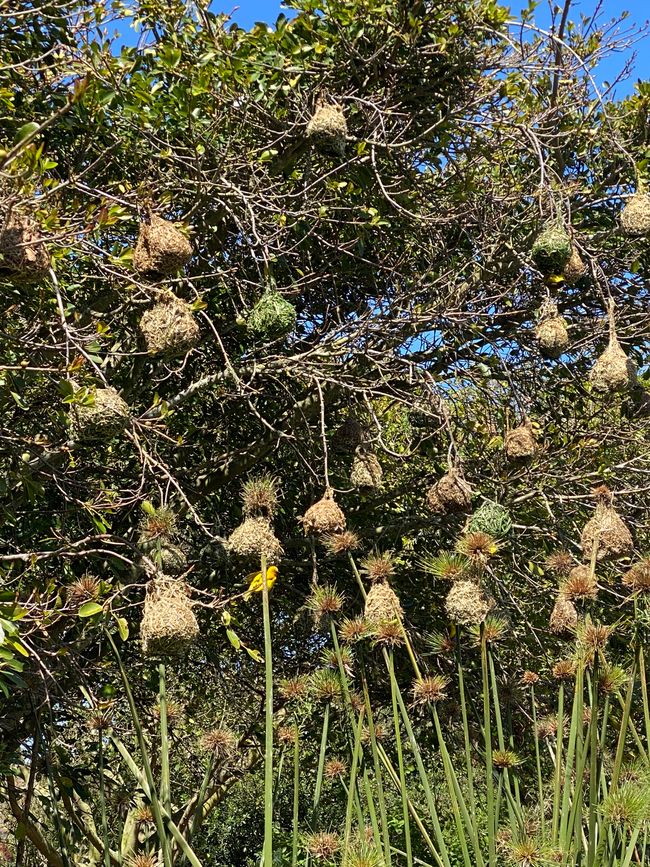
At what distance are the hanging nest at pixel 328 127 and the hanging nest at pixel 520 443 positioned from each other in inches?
49.7

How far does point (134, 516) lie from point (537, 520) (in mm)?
2038

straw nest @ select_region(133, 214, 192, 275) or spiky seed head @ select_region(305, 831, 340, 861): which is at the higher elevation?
straw nest @ select_region(133, 214, 192, 275)

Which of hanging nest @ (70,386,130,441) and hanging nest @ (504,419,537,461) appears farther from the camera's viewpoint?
hanging nest @ (504,419,537,461)

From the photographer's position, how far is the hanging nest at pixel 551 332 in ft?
11.2

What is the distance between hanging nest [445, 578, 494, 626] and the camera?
2514 mm

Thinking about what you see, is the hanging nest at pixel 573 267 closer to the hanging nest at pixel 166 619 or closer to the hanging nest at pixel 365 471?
the hanging nest at pixel 365 471

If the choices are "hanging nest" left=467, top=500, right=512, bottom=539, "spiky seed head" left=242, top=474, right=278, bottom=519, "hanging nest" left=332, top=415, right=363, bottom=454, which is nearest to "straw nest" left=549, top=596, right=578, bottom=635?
"hanging nest" left=467, top=500, right=512, bottom=539

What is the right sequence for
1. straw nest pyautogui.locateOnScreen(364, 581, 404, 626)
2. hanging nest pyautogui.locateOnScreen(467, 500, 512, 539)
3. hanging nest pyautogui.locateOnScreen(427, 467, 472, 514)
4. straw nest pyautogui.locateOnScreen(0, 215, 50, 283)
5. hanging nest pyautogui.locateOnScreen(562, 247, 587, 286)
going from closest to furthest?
straw nest pyautogui.locateOnScreen(0, 215, 50, 283)
straw nest pyautogui.locateOnScreen(364, 581, 404, 626)
hanging nest pyautogui.locateOnScreen(467, 500, 512, 539)
hanging nest pyautogui.locateOnScreen(427, 467, 472, 514)
hanging nest pyautogui.locateOnScreen(562, 247, 587, 286)

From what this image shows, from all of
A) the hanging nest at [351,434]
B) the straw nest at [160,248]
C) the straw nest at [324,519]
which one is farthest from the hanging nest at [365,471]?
the straw nest at [160,248]

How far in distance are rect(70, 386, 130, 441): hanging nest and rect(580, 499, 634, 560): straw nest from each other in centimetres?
153

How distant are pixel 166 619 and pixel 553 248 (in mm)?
1942

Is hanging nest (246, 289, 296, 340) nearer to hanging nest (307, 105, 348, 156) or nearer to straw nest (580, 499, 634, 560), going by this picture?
hanging nest (307, 105, 348, 156)

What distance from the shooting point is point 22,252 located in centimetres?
211

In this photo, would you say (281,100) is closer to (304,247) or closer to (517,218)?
(304,247)
